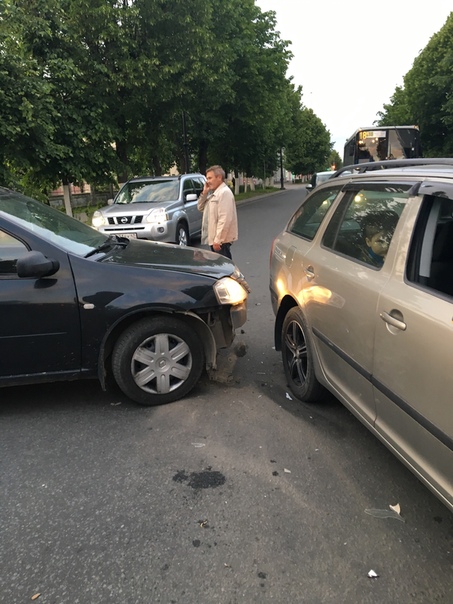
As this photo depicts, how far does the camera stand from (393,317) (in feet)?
7.21

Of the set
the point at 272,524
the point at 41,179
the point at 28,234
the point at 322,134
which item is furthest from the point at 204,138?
the point at 322,134

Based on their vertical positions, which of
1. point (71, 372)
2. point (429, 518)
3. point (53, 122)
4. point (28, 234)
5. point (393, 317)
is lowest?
point (429, 518)

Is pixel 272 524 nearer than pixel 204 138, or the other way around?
pixel 272 524

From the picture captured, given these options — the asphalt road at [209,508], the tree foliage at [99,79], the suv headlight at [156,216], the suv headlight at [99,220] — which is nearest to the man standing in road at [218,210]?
the asphalt road at [209,508]

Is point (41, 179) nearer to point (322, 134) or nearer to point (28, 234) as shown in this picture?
point (28, 234)

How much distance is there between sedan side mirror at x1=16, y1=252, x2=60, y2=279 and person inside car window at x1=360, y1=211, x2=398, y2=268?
6.84ft

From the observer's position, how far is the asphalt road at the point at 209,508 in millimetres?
2000

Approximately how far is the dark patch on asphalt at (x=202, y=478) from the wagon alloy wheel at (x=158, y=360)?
0.88 m

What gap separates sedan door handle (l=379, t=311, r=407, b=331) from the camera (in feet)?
6.94

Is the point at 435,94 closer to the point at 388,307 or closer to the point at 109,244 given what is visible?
the point at 109,244

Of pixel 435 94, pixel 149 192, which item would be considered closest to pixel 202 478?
pixel 149 192

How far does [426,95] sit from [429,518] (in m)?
32.8

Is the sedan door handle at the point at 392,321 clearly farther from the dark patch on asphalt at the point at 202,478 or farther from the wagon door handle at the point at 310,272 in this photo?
the dark patch on asphalt at the point at 202,478

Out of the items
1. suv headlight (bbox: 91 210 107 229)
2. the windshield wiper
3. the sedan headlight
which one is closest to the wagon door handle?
the sedan headlight
